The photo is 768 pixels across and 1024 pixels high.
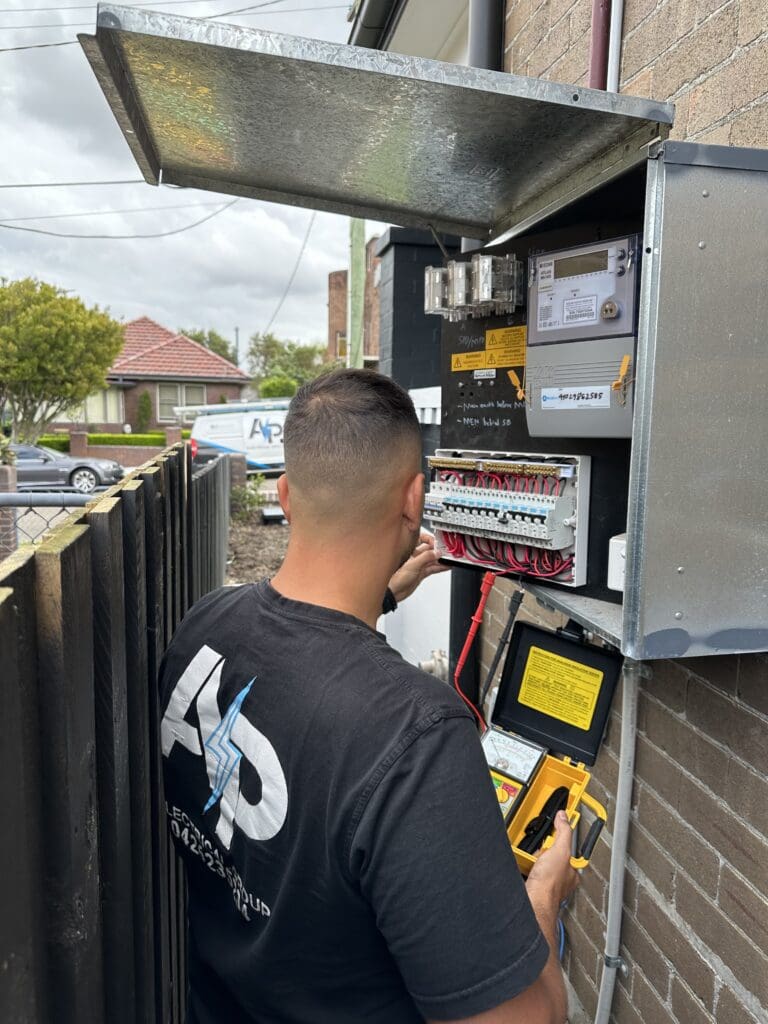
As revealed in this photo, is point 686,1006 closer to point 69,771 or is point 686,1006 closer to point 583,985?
point 583,985

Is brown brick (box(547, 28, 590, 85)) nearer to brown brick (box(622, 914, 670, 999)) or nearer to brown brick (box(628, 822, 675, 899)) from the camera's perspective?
brown brick (box(628, 822, 675, 899))

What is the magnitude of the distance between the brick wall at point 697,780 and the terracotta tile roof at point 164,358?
109ft

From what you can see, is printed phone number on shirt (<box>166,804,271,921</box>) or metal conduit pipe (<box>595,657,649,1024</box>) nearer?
printed phone number on shirt (<box>166,804,271,921</box>)

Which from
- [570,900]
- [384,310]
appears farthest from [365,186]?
[384,310]

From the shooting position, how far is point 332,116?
5.31 ft

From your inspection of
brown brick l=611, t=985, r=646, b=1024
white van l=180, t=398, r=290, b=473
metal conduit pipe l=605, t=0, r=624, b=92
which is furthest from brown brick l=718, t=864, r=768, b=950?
white van l=180, t=398, r=290, b=473

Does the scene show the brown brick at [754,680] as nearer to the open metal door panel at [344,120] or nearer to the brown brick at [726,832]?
the brown brick at [726,832]

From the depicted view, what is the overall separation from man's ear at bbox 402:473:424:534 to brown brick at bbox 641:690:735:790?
35.1 inches

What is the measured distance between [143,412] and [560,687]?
3327 cm

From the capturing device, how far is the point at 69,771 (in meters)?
0.91

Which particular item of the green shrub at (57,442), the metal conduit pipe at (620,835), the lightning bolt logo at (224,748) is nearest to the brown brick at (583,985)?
the metal conduit pipe at (620,835)

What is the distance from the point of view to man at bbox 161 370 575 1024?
1.02 metres

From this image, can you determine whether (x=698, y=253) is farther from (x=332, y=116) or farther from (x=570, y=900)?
(x=570, y=900)

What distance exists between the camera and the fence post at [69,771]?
0.87 metres
